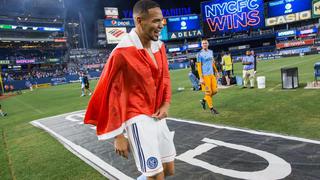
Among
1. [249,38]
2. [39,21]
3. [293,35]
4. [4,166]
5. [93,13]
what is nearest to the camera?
[4,166]

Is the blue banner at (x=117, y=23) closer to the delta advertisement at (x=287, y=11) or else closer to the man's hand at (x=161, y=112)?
the delta advertisement at (x=287, y=11)

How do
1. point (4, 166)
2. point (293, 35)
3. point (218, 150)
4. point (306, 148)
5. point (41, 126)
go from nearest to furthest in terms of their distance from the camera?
point (306, 148) → point (218, 150) → point (4, 166) → point (41, 126) → point (293, 35)

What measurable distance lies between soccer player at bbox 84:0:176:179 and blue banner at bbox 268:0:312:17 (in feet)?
201

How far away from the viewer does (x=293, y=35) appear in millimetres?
57812

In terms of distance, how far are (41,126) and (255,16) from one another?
5537cm

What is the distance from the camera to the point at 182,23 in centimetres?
6994

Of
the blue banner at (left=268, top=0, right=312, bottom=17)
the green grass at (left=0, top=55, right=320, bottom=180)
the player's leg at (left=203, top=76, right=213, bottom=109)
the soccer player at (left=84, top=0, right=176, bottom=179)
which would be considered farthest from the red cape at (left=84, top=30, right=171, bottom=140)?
the blue banner at (left=268, top=0, right=312, bottom=17)

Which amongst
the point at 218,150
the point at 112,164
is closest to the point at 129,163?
the point at 112,164

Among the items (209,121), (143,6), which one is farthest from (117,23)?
(143,6)

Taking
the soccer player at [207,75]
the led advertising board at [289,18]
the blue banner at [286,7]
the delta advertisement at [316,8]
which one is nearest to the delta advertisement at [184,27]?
the led advertising board at [289,18]

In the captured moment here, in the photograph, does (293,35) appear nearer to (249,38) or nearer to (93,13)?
(249,38)

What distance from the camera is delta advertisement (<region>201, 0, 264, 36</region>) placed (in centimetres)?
5819

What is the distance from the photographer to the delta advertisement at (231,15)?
5819 centimetres

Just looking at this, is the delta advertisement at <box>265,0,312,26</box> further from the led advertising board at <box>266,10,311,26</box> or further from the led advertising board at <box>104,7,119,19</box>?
the led advertising board at <box>104,7,119,19</box>
